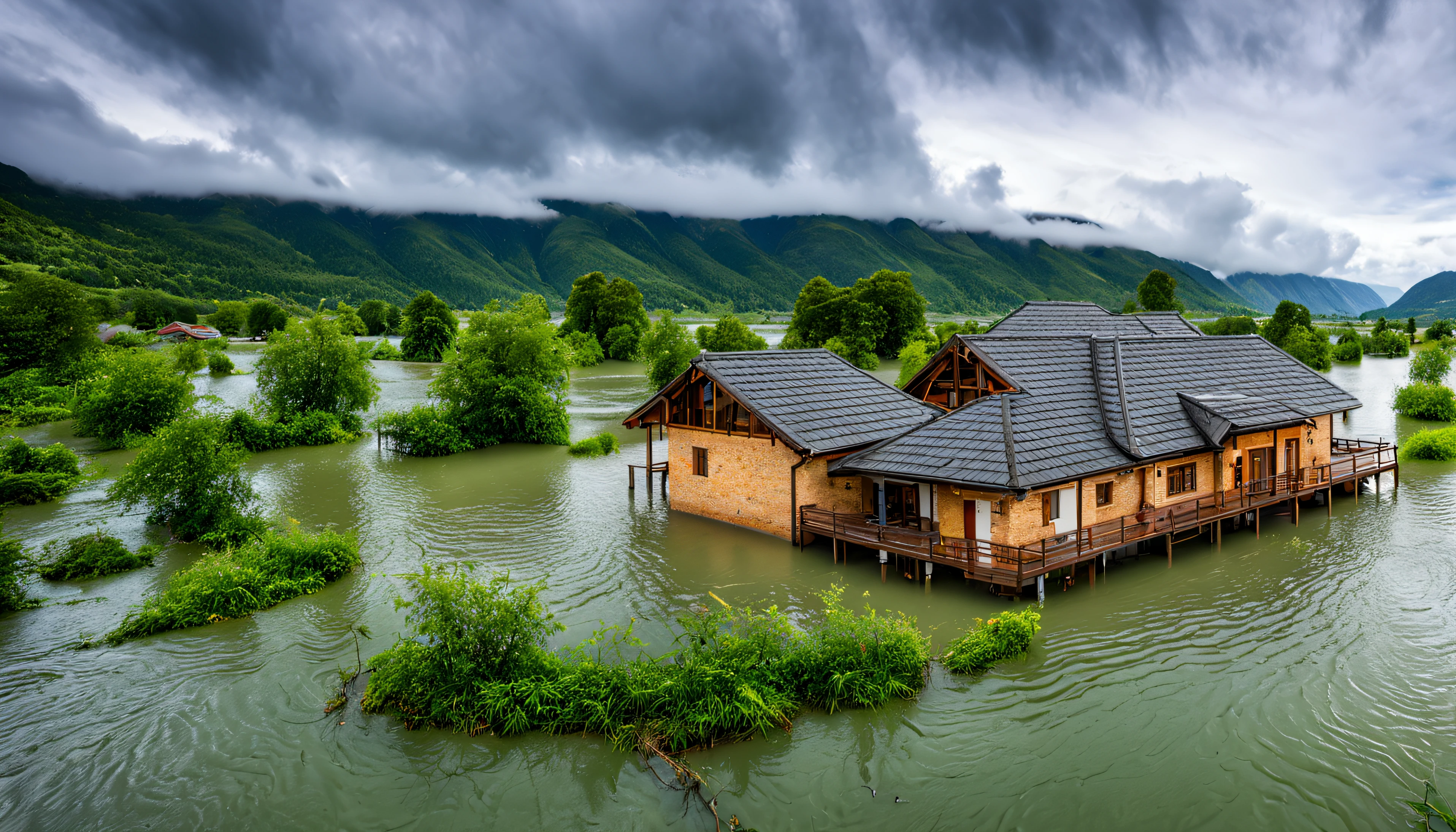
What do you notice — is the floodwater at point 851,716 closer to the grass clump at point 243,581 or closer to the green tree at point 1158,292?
the grass clump at point 243,581

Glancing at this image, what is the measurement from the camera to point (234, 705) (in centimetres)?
1373

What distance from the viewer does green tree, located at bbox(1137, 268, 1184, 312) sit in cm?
9069

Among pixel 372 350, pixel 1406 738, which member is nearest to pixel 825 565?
pixel 1406 738

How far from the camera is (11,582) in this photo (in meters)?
18.2

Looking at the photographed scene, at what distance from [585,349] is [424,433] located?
154ft

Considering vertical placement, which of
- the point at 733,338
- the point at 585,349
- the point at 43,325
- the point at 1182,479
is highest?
the point at 43,325

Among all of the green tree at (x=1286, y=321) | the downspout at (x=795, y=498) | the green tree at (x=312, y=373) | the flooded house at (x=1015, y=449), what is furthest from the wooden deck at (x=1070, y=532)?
the green tree at (x=1286, y=321)

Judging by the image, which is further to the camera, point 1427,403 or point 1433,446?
point 1427,403

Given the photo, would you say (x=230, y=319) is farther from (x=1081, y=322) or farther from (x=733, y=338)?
(x=1081, y=322)

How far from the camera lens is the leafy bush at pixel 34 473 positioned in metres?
28.0

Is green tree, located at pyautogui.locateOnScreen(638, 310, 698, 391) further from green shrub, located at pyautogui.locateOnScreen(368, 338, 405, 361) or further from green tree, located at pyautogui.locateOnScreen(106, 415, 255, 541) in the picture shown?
green tree, located at pyautogui.locateOnScreen(106, 415, 255, 541)

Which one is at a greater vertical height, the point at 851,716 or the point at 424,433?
the point at 424,433

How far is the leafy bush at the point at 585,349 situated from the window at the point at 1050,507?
67.6m

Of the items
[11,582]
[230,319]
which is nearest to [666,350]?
[11,582]
